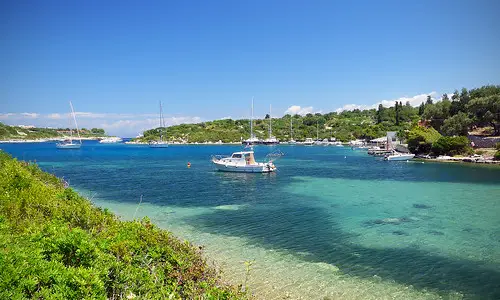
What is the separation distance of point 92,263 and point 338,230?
18551 mm

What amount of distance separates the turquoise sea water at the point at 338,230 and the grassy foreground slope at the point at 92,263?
482cm

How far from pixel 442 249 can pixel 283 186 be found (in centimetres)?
2659

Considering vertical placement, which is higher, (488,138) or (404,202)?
(488,138)

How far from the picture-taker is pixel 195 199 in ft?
116

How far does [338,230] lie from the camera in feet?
78.2

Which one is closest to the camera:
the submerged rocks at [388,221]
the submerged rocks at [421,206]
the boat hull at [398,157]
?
the submerged rocks at [388,221]

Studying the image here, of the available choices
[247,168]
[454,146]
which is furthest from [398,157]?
[247,168]

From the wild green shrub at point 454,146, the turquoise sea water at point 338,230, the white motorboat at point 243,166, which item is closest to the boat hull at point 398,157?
the wild green shrub at point 454,146

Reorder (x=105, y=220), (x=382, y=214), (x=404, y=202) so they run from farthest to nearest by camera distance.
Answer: (x=404, y=202), (x=382, y=214), (x=105, y=220)

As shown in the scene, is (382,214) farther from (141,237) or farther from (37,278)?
(37,278)

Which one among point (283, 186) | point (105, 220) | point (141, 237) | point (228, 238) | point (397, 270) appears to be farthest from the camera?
point (283, 186)

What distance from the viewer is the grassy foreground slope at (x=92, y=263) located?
23.8 ft

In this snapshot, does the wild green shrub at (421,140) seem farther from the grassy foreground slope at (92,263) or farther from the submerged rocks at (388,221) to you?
the grassy foreground slope at (92,263)

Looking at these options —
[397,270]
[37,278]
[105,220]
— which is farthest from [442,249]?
[37,278]
